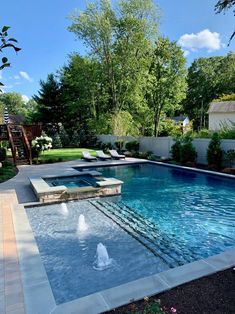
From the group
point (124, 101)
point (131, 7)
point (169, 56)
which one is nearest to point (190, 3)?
point (169, 56)

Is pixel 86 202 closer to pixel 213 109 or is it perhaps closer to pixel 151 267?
pixel 151 267

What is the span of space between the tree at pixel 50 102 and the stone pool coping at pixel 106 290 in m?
28.5

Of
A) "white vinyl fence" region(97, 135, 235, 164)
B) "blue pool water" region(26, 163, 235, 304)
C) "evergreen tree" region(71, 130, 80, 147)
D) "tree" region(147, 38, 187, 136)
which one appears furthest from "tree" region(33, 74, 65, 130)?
"blue pool water" region(26, 163, 235, 304)

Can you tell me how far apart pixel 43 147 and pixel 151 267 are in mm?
13262

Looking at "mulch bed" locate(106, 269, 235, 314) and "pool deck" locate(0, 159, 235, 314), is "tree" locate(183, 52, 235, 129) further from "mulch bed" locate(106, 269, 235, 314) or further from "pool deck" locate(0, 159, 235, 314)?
"mulch bed" locate(106, 269, 235, 314)

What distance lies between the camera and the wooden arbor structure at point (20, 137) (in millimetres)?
16203

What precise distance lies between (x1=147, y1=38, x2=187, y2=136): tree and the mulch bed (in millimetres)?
20777

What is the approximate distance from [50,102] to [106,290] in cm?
3031

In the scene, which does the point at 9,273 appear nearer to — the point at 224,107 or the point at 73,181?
the point at 73,181

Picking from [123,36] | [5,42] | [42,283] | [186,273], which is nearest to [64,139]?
[123,36]

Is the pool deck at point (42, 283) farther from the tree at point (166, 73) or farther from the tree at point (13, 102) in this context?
the tree at point (13, 102)

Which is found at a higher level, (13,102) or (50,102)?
(13,102)

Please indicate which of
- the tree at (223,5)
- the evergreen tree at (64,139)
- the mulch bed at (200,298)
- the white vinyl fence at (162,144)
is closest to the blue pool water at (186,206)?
the mulch bed at (200,298)

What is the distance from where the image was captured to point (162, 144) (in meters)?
18.5
